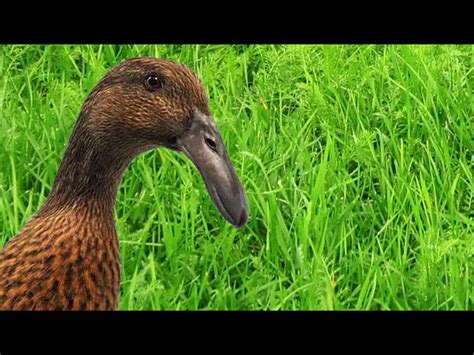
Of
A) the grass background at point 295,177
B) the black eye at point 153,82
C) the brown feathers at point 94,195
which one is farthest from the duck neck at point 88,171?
the grass background at point 295,177

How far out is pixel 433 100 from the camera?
17.3 ft

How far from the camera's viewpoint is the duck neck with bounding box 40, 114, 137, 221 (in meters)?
3.84

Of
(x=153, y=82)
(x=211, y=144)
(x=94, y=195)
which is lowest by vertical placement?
(x=94, y=195)

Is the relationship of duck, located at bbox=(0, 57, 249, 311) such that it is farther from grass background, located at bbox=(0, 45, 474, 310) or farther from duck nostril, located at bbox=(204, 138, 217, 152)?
grass background, located at bbox=(0, 45, 474, 310)

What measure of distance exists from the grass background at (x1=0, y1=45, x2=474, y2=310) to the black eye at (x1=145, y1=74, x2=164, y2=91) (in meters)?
0.71

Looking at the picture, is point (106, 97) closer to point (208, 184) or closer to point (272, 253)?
point (208, 184)

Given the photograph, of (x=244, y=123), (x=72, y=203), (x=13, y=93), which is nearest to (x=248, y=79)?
(x=244, y=123)

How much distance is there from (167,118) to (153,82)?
0.36 ft

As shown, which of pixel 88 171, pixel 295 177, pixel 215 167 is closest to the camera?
pixel 215 167

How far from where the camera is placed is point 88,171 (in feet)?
12.7

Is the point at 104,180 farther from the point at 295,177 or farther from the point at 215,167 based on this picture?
the point at 295,177

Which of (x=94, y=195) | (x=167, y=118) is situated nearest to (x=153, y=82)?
(x=167, y=118)

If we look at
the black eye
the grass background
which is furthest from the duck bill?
the grass background

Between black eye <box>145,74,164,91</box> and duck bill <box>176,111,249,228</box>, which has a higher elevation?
black eye <box>145,74,164,91</box>
